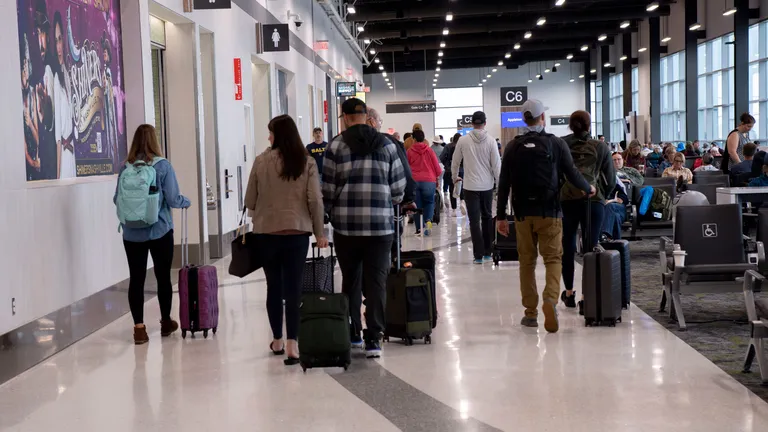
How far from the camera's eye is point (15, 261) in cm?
539

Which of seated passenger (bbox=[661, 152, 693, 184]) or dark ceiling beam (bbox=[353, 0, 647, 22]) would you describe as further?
dark ceiling beam (bbox=[353, 0, 647, 22])

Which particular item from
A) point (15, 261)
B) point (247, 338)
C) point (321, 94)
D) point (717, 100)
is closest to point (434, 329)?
point (247, 338)

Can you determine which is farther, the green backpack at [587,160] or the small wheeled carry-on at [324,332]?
the green backpack at [587,160]

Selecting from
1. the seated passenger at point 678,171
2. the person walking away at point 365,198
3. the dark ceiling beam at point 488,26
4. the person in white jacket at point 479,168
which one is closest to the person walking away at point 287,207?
the person walking away at point 365,198

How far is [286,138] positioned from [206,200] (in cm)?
564

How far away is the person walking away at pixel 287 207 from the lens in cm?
526

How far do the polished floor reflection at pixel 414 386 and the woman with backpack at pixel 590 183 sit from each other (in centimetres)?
64

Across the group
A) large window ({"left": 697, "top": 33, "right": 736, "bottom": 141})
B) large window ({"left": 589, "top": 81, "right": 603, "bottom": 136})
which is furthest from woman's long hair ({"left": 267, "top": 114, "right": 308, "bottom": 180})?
large window ({"left": 589, "top": 81, "right": 603, "bottom": 136})

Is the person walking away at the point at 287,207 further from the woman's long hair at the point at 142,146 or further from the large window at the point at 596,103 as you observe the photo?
the large window at the point at 596,103

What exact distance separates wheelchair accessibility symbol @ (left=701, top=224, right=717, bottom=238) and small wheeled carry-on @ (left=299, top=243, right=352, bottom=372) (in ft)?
9.43

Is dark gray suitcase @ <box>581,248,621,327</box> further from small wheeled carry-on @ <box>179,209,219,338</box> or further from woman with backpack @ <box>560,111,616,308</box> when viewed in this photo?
small wheeled carry-on @ <box>179,209,219,338</box>

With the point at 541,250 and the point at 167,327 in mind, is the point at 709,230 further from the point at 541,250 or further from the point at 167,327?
the point at 167,327

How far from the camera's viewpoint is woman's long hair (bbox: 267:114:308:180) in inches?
207

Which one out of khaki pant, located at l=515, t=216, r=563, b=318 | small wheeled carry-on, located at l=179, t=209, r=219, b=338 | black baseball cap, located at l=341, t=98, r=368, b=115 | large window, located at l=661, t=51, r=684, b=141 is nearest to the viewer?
black baseball cap, located at l=341, t=98, r=368, b=115
